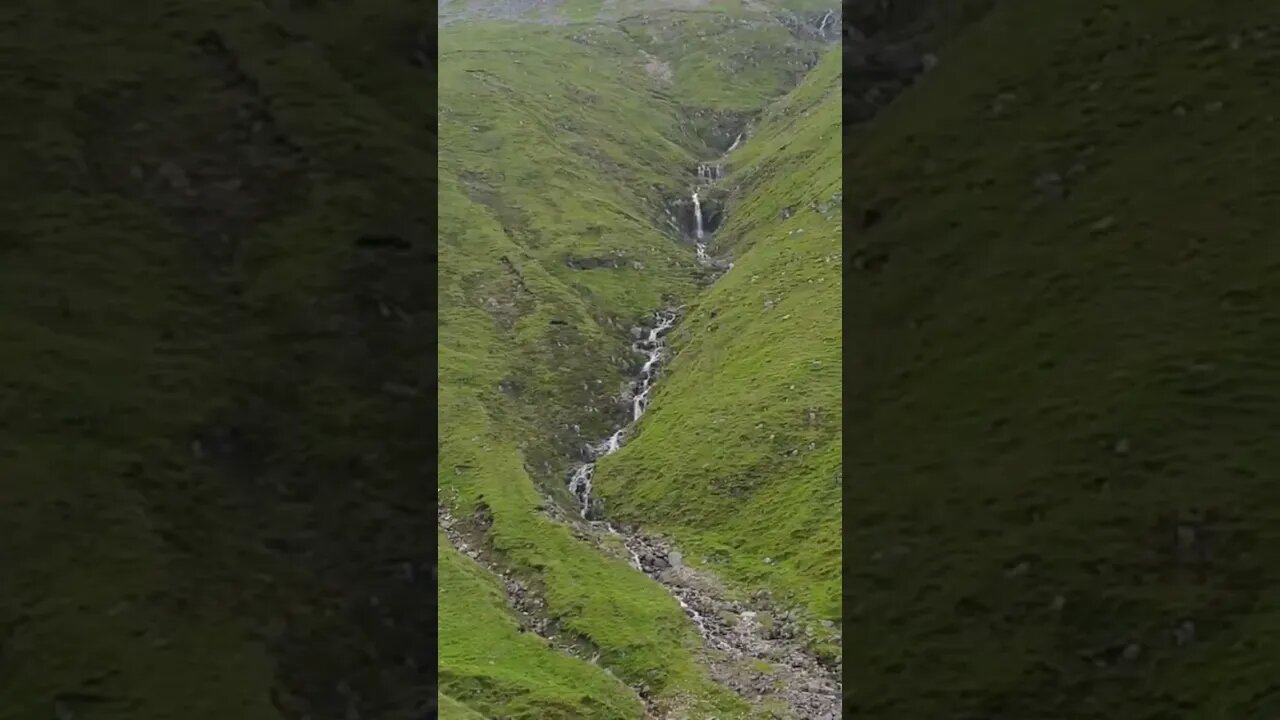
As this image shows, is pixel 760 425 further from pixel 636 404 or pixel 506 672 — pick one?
pixel 506 672

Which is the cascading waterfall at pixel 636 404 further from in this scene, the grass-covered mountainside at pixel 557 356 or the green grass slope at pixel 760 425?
the green grass slope at pixel 760 425

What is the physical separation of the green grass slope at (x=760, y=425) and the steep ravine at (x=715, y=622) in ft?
6.57

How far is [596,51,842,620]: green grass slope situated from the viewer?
2867 inches

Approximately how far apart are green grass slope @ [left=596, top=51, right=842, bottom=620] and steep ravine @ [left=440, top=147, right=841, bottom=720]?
6.57 ft

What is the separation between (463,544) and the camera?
244ft
